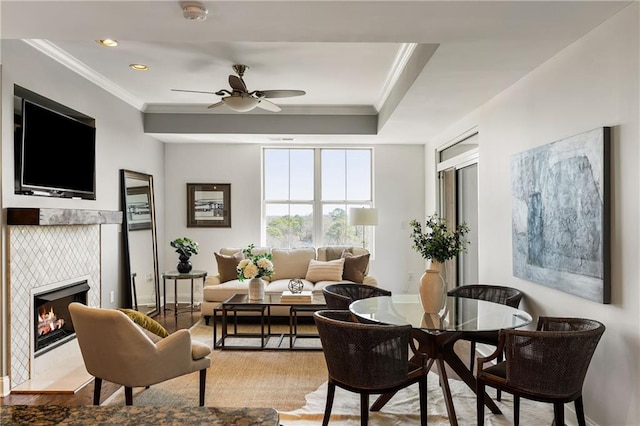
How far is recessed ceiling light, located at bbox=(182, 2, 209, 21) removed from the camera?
7.35 feet

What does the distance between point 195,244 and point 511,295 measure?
4.38 m

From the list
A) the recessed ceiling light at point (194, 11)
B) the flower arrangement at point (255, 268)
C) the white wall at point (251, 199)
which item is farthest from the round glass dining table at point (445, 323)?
the white wall at point (251, 199)

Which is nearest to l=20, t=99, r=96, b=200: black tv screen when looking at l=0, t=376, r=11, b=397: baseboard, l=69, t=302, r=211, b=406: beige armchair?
l=0, t=376, r=11, b=397: baseboard

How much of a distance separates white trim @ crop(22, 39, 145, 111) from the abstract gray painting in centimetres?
401

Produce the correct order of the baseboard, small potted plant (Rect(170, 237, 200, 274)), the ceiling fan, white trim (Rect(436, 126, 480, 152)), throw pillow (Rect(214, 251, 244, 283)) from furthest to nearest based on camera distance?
1. small potted plant (Rect(170, 237, 200, 274))
2. throw pillow (Rect(214, 251, 244, 283))
3. white trim (Rect(436, 126, 480, 152))
4. the ceiling fan
5. the baseboard

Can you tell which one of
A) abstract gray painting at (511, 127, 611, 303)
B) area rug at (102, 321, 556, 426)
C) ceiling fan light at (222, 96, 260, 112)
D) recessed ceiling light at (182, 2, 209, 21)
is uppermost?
ceiling fan light at (222, 96, 260, 112)

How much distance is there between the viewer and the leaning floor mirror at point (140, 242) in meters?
5.48

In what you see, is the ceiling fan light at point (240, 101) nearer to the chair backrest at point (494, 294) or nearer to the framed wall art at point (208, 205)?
the chair backrest at point (494, 294)

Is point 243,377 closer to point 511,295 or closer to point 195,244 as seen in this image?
point 511,295

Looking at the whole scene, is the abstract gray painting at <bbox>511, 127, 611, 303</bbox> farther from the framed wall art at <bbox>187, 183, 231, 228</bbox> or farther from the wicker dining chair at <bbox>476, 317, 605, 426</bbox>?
the framed wall art at <bbox>187, 183, 231, 228</bbox>

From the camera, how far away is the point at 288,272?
6430 millimetres

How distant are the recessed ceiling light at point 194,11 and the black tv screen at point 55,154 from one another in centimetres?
210

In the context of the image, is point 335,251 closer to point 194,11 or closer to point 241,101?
point 241,101

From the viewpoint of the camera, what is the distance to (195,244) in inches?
256
